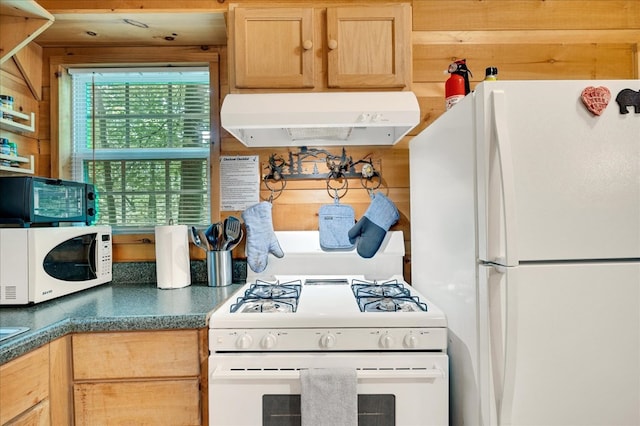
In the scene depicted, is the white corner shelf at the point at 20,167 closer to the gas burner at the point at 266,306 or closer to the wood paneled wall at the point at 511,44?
the wood paneled wall at the point at 511,44

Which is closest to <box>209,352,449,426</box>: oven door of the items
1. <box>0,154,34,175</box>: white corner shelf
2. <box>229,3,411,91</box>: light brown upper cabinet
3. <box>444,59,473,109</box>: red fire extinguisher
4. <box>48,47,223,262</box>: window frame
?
<box>48,47,223,262</box>: window frame

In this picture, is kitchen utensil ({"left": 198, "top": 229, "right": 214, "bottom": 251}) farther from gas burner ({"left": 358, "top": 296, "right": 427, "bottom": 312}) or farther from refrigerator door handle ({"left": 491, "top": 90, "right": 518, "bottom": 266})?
refrigerator door handle ({"left": 491, "top": 90, "right": 518, "bottom": 266})

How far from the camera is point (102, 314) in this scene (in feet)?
4.19

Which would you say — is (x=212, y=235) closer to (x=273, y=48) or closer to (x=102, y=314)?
(x=102, y=314)

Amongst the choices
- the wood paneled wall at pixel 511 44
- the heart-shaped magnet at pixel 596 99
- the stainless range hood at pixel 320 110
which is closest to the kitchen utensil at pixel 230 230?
the wood paneled wall at pixel 511 44

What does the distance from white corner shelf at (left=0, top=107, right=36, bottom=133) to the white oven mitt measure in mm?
1075

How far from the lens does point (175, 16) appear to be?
165cm

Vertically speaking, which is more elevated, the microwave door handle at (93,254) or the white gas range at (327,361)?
the microwave door handle at (93,254)

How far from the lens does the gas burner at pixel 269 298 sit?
1.36 m

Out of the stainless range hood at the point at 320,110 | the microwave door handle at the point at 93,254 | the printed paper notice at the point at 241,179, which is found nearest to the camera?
the stainless range hood at the point at 320,110

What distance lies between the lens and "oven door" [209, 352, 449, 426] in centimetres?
122

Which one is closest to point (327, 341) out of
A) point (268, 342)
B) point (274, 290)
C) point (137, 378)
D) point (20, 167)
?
point (268, 342)

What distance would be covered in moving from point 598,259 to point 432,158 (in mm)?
631

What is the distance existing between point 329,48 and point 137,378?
1.46 meters
